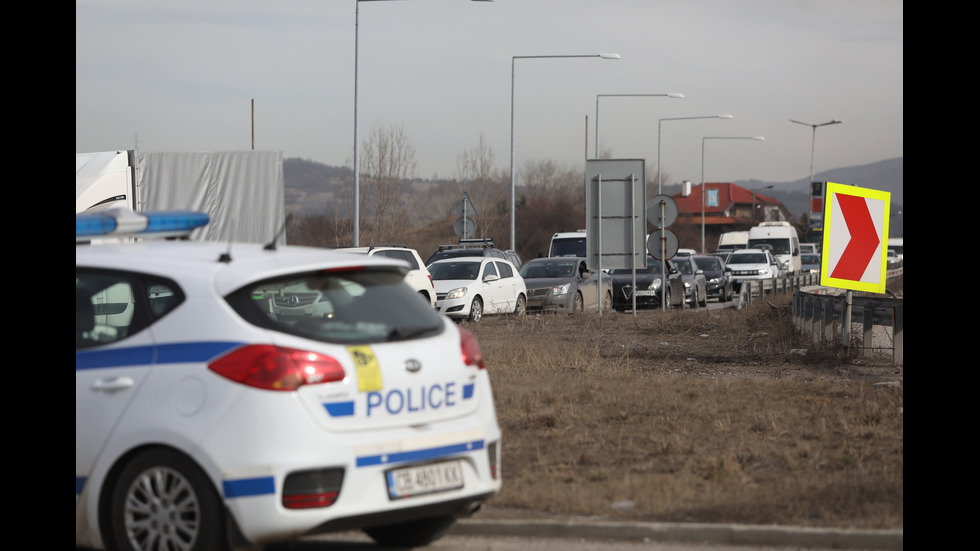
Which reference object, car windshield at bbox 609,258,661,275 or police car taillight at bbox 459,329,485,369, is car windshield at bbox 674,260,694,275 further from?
police car taillight at bbox 459,329,485,369

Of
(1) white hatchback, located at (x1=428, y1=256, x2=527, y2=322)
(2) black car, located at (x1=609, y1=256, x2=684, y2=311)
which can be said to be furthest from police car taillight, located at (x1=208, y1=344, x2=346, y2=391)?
(2) black car, located at (x1=609, y1=256, x2=684, y2=311)

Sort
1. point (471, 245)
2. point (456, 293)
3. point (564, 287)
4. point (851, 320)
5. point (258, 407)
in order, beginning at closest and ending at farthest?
point (258, 407)
point (851, 320)
point (456, 293)
point (564, 287)
point (471, 245)

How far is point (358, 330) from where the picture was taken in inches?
212

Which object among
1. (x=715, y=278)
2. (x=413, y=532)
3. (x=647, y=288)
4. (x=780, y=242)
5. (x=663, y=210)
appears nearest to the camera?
(x=413, y=532)

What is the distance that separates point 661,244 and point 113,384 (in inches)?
878

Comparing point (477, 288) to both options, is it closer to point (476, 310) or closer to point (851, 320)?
point (476, 310)

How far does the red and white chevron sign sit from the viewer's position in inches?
477

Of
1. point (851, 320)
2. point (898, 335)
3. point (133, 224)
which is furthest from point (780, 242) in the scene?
point (133, 224)

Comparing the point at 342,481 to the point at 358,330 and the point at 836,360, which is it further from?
the point at 836,360

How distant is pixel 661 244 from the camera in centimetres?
2684

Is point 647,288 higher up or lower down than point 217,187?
lower down

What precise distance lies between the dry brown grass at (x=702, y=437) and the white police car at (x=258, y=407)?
4.81 feet

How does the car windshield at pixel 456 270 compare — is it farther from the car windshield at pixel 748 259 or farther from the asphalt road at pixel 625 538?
the car windshield at pixel 748 259
